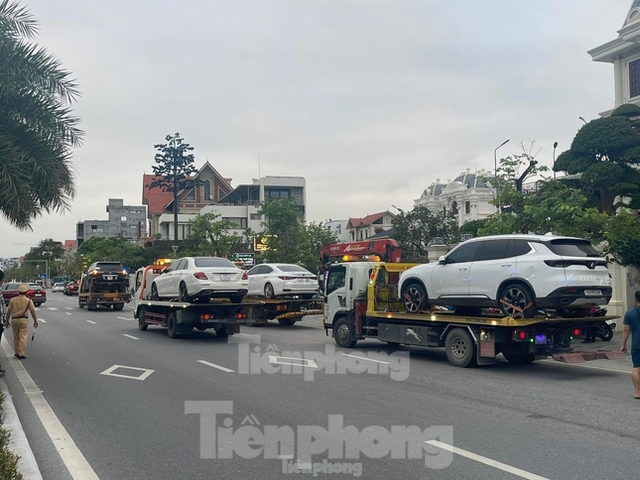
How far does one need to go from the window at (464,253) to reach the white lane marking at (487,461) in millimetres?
6650

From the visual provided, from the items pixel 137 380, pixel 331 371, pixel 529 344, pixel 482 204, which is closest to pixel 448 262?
pixel 529 344

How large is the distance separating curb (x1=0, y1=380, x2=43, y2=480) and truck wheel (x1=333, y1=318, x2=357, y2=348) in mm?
8524

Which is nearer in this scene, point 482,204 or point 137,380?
point 137,380

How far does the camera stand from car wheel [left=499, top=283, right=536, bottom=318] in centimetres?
1216

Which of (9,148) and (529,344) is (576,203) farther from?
(9,148)

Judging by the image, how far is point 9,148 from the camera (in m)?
12.3

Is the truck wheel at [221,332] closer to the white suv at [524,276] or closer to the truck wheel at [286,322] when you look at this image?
the truck wheel at [286,322]

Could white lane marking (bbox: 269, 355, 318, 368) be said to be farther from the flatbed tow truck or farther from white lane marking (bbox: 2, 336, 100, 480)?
white lane marking (bbox: 2, 336, 100, 480)

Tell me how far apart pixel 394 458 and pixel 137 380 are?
20.5ft

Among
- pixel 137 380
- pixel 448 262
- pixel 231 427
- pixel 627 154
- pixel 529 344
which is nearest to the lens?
pixel 231 427

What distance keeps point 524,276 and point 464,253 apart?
1674mm

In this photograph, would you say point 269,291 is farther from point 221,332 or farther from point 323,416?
point 323,416

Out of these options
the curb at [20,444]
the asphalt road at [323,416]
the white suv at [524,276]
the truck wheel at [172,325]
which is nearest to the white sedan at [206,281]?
the truck wheel at [172,325]

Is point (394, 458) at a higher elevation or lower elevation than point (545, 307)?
lower
